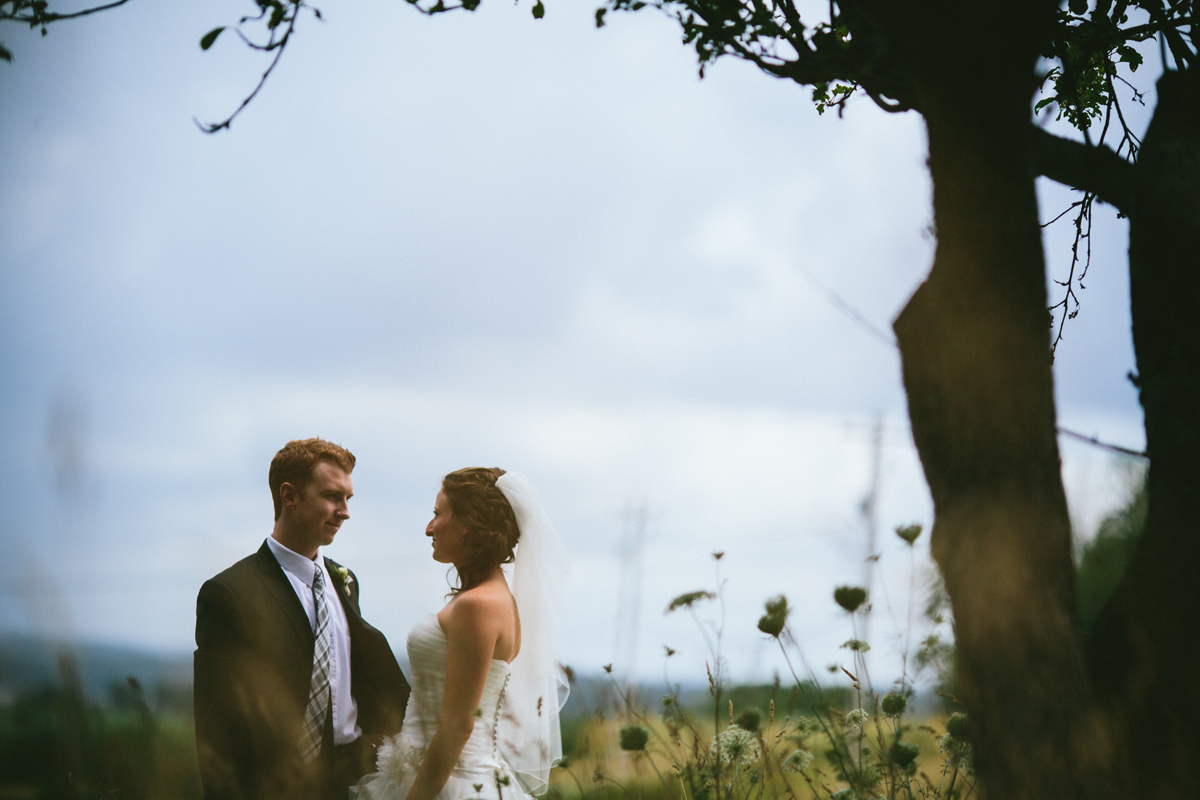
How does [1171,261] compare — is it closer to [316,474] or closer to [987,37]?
[987,37]

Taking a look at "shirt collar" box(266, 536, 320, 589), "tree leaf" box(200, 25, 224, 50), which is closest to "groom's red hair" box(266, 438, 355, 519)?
"shirt collar" box(266, 536, 320, 589)

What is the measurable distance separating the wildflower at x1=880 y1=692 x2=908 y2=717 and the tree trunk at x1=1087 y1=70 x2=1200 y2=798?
62 centimetres

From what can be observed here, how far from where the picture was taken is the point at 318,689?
360cm

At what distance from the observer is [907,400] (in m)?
2.03

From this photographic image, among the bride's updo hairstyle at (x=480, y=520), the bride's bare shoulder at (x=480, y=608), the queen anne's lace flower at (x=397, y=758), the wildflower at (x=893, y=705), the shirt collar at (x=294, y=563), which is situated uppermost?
the bride's updo hairstyle at (x=480, y=520)

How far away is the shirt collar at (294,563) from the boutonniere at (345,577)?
0.70 ft

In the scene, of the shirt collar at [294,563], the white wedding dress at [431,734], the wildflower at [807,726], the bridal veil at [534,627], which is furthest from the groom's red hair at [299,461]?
the wildflower at [807,726]

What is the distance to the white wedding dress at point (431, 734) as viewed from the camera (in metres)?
3.27

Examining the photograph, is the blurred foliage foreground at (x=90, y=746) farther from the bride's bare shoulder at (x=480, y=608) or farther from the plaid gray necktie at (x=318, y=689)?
the bride's bare shoulder at (x=480, y=608)

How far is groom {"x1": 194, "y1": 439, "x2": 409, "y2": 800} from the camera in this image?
10.1 feet

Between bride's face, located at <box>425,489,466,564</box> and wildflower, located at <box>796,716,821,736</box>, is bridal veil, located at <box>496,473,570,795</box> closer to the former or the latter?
bride's face, located at <box>425,489,466,564</box>

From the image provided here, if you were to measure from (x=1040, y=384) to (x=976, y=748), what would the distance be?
2.83 feet

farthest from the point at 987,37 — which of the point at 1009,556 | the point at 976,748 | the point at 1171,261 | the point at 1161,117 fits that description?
the point at 976,748

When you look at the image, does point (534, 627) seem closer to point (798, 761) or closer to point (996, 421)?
point (798, 761)
